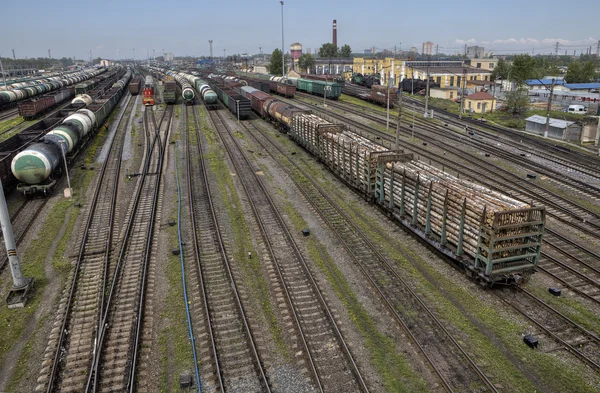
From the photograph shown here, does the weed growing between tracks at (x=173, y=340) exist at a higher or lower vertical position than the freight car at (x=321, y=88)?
lower

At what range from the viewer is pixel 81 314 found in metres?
13.6

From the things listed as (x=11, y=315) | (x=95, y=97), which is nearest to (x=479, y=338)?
(x=11, y=315)

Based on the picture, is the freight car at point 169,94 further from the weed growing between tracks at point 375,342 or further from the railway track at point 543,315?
the weed growing between tracks at point 375,342

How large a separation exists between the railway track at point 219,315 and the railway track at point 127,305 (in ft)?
6.00

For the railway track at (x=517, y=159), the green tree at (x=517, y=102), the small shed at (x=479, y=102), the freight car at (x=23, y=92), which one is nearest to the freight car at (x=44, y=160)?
the railway track at (x=517, y=159)

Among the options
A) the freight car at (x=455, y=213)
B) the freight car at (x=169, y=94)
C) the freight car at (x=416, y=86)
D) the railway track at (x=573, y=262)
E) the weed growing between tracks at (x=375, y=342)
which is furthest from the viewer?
the freight car at (x=416, y=86)

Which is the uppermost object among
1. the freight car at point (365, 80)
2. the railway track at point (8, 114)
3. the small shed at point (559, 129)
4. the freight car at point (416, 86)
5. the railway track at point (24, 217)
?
the freight car at point (365, 80)

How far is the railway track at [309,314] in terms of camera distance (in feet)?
35.3

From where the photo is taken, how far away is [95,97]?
62281 mm

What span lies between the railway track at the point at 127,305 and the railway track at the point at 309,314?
488cm

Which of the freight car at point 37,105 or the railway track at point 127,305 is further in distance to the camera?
the freight car at point 37,105

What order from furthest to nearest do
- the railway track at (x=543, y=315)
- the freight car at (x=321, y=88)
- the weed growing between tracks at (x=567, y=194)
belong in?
the freight car at (x=321, y=88) < the weed growing between tracks at (x=567, y=194) < the railway track at (x=543, y=315)

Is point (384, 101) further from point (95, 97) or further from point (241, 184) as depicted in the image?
point (95, 97)

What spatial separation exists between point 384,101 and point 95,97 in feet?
145
